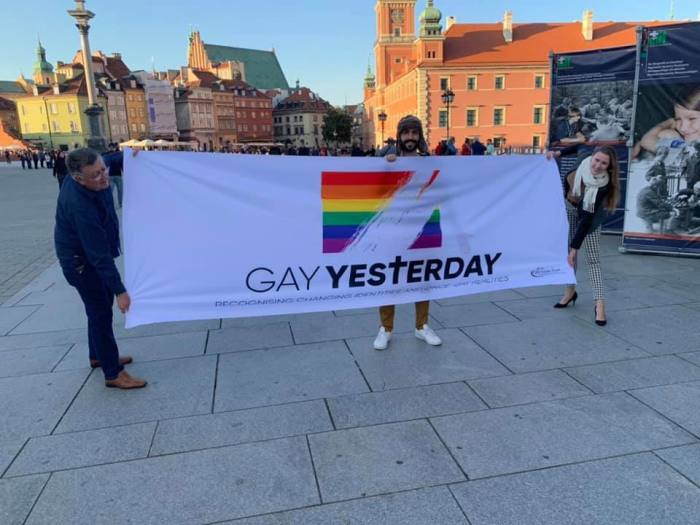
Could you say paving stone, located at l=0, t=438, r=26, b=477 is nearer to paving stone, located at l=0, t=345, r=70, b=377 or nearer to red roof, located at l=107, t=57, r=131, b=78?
paving stone, located at l=0, t=345, r=70, b=377

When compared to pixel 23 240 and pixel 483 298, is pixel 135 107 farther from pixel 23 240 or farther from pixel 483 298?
pixel 483 298

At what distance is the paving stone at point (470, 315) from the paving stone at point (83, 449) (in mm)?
3036

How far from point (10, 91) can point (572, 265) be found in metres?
A: 149

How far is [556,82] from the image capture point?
969cm

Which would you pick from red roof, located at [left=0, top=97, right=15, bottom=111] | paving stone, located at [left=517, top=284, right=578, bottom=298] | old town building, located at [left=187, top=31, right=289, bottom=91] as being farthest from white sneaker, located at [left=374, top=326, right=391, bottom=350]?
old town building, located at [left=187, top=31, right=289, bottom=91]

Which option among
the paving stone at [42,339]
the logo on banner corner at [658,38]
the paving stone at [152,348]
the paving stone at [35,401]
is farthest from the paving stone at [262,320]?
the logo on banner corner at [658,38]

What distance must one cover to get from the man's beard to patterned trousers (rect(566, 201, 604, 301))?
197cm

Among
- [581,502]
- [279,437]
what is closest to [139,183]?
[279,437]

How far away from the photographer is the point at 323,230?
4.18 m

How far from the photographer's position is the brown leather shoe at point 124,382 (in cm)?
382

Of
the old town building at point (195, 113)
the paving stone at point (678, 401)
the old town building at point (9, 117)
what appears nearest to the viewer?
the paving stone at point (678, 401)

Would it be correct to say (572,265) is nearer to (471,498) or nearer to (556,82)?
(471,498)

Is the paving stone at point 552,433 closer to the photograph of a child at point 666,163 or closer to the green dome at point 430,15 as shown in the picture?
the photograph of a child at point 666,163

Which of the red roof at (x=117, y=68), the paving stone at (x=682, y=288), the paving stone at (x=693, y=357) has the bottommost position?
the paving stone at (x=693, y=357)
